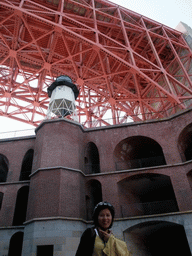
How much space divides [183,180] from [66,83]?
1288cm

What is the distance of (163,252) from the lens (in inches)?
703

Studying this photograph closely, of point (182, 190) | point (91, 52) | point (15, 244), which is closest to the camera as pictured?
point (182, 190)

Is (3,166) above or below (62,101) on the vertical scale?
below

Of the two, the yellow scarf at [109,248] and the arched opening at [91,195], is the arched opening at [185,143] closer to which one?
the arched opening at [91,195]

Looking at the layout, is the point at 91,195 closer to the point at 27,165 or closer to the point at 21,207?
the point at 21,207

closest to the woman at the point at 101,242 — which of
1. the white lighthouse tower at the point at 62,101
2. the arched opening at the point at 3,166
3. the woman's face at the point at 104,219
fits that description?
the woman's face at the point at 104,219

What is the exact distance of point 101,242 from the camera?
2705 millimetres

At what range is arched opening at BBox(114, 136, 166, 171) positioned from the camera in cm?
1727

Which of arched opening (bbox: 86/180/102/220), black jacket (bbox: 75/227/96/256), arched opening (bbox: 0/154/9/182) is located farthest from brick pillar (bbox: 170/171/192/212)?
arched opening (bbox: 0/154/9/182)

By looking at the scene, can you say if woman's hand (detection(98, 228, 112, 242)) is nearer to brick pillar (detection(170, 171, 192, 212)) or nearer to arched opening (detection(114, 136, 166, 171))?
brick pillar (detection(170, 171, 192, 212))

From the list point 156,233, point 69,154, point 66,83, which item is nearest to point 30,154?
point 69,154

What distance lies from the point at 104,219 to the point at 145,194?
17159 mm

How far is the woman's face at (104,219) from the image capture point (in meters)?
2.90

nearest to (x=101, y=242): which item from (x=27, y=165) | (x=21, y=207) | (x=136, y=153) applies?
(x=136, y=153)
